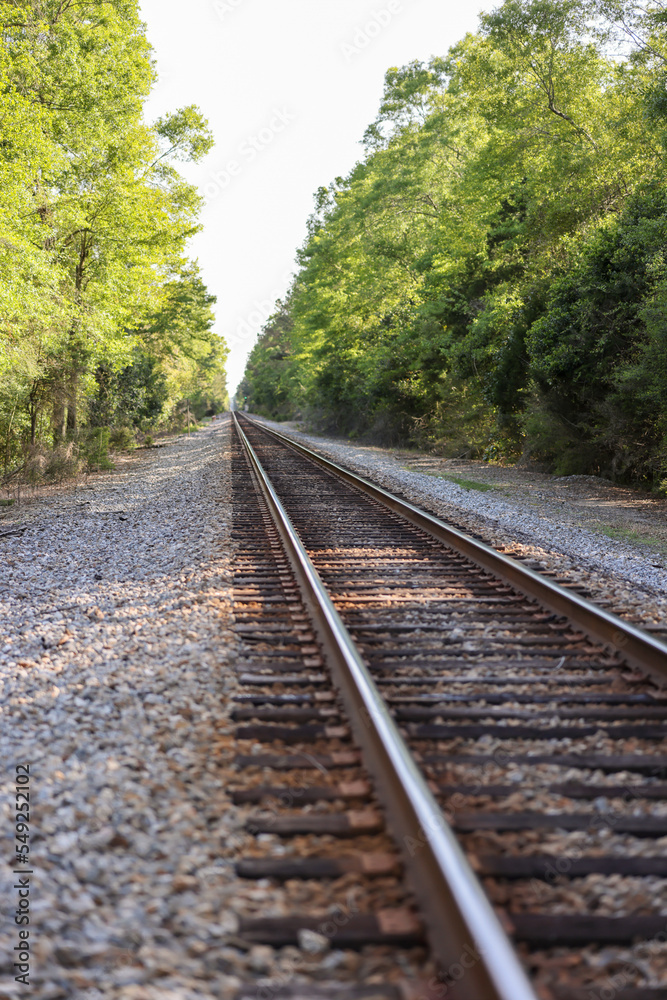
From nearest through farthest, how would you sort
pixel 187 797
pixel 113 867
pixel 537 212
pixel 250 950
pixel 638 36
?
pixel 250 950 < pixel 113 867 < pixel 187 797 < pixel 638 36 < pixel 537 212

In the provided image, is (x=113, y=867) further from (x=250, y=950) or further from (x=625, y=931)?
(x=625, y=931)

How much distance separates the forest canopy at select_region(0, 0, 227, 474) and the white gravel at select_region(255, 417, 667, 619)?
7.46 meters

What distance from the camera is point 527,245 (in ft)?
67.1

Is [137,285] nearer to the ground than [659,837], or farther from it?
farther from it

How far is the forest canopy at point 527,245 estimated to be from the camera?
46.2ft

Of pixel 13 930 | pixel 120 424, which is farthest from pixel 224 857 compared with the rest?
pixel 120 424

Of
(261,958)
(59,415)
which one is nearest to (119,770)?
(261,958)

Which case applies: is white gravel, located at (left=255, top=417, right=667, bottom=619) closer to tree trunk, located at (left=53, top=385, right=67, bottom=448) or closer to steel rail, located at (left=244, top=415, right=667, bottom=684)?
steel rail, located at (left=244, top=415, right=667, bottom=684)

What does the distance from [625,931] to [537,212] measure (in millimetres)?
19863

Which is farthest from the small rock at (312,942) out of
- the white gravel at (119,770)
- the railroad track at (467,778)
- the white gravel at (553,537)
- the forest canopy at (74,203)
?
the forest canopy at (74,203)

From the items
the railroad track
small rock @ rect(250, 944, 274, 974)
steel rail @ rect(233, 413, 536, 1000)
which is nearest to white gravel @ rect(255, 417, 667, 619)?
the railroad track

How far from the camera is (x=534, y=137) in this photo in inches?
727

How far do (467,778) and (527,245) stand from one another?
19759 millimetres

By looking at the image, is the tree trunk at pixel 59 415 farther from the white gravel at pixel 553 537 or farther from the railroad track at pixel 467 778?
the railroad track at pixel 467 778
